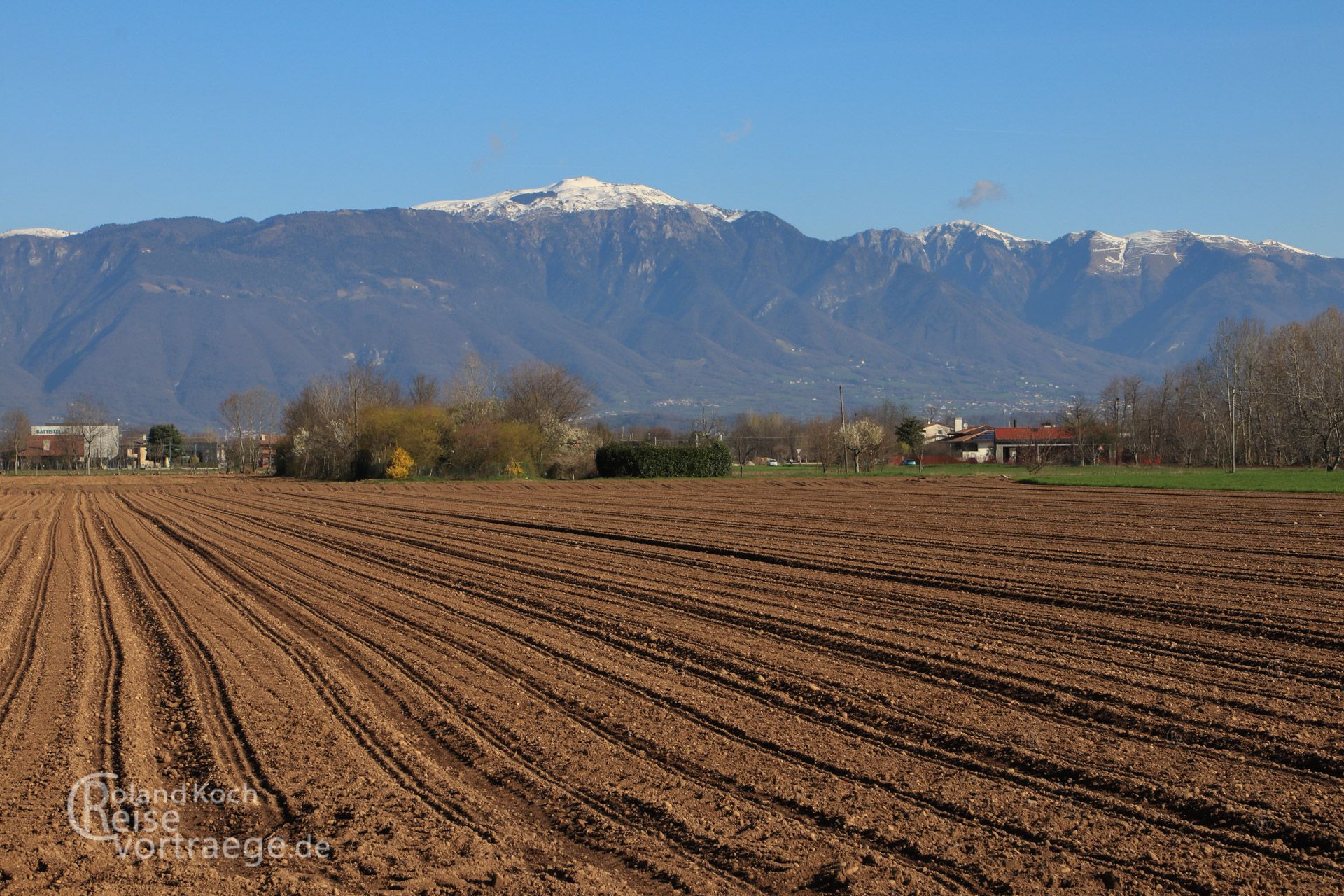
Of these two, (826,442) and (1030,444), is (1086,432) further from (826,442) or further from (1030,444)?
(826,442)

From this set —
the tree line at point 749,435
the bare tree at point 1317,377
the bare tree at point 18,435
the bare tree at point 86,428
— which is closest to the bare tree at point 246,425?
the tree line at point 749,435

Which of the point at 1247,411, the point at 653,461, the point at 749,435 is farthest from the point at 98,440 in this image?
the point at 1247,411

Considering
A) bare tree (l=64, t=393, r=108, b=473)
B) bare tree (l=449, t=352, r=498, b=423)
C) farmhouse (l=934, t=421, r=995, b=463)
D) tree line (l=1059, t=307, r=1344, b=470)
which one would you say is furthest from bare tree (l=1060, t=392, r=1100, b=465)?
bare tree (l=64, t=393, r=108, b=473)

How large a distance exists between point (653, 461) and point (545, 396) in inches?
1379

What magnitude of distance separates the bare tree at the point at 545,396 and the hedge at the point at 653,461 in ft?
68.0

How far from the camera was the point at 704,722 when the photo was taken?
10.3 m

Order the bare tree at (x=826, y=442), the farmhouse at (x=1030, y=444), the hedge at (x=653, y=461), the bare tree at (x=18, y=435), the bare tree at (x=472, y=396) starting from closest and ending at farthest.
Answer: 1. the hedge at (x=653, y=461)
2. the bare tree at (x=472, y=396)
3. the bare tree at (x=826, y=442)
4. the farmhouse at (x=1030, y=444)
5. the bare tree at (x=18, y=435)

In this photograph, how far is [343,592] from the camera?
1983 centimetres

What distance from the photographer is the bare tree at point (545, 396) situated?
105m

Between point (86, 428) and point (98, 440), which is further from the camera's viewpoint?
point (98, 440)

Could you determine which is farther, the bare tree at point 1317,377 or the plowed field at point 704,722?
the bare tree at point 1317,377

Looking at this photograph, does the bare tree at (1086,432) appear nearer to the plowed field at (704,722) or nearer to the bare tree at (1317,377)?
the bare tree at (1317,377)

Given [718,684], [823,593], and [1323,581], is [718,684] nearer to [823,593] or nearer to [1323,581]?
[823,593]

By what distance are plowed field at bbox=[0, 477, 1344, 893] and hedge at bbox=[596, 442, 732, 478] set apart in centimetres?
5562
